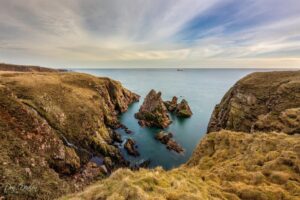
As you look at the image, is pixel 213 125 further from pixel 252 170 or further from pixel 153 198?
pixel 153 198

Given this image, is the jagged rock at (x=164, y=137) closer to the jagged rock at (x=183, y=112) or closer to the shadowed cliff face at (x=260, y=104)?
the shadowed cliff face at (x=260, y=104)

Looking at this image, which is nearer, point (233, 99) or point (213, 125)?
point (233, 99)

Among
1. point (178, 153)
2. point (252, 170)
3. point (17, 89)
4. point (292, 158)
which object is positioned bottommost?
point (178, 153)

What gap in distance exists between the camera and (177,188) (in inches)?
409

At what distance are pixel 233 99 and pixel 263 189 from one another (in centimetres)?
4412

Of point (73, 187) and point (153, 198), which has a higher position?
point (153, 198)

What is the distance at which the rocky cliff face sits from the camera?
23.9 m

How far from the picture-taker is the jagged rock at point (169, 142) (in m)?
47.1

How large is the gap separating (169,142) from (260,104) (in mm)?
24914

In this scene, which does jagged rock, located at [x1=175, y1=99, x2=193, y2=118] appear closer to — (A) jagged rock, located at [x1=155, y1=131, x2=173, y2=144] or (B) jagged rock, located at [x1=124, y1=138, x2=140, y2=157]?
(A) jagged rock, located at [x1=155, y1=131, x2=173, y2=144]

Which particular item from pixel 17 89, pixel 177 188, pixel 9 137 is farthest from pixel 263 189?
pixel 17 89

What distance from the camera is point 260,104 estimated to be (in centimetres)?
4544

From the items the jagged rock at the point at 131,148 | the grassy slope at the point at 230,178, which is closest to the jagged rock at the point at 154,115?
the jagged rock at the point at 131,148

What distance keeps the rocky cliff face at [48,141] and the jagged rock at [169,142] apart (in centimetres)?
1360
